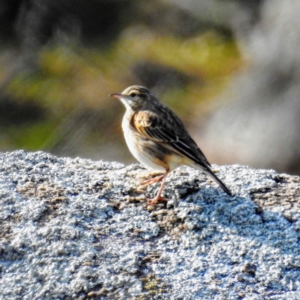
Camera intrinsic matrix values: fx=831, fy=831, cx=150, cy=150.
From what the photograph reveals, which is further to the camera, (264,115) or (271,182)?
(264,115)

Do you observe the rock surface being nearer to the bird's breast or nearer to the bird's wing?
the bird's breast

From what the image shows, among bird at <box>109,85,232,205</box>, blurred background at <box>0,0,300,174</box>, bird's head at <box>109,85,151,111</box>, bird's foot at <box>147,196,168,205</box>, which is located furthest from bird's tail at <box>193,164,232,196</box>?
blurred background at <box>0,0,300,174</box>

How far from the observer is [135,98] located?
239 inches

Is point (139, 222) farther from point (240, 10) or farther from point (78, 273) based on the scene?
A: point (240, 10)

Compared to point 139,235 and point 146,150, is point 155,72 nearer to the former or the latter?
point 146,150

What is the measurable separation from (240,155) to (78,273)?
6015 millimetres

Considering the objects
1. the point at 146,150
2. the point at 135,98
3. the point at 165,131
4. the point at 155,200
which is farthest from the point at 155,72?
the point at 155,200

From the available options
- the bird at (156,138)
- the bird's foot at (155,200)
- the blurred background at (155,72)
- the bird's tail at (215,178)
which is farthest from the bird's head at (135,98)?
the blurred background at (155,72)

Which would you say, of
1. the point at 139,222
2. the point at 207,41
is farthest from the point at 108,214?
the point at 207,41

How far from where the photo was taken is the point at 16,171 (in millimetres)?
4375

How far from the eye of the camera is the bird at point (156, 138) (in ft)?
16.3

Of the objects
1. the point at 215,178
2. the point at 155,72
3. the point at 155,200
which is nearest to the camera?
the point at 155,200

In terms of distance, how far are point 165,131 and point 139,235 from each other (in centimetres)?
174

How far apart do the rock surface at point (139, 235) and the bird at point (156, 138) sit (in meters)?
0.32
